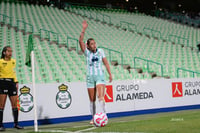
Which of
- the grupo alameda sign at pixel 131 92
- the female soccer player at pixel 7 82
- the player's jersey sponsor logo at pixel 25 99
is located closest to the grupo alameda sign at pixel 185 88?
the grupo alameda sign at pixel 131 92

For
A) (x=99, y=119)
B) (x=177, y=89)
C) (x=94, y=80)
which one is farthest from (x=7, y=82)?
(x=177, y=89)

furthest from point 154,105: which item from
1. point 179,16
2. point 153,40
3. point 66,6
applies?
point 179,16

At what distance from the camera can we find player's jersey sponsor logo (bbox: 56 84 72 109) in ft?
33.6

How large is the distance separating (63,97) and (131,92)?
8.54ft

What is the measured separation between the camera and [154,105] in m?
12.4

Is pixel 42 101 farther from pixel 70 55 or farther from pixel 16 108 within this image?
pixel 70 55

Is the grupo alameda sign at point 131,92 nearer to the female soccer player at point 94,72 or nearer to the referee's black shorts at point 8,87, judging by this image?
the female soccer player at point 94,72

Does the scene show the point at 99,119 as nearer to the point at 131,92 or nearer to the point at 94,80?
the point at 94,80

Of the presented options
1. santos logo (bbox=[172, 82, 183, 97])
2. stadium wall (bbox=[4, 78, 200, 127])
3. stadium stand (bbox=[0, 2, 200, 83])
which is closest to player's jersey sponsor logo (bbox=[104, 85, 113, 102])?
stadium wall (bbox=[4, 78, 200, 127])

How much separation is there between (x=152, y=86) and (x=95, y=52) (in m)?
5.16

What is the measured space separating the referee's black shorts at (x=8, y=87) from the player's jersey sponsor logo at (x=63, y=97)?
203 centimetres

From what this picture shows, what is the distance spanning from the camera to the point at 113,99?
11.4m

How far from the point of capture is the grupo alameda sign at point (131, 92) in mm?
11578

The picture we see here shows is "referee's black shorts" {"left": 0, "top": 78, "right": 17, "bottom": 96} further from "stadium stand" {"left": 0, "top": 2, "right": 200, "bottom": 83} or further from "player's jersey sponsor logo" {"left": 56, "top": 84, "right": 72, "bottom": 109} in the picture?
"stadium stand" {"left": 0, "top": 2, "right": 200, "bottom": 83}
